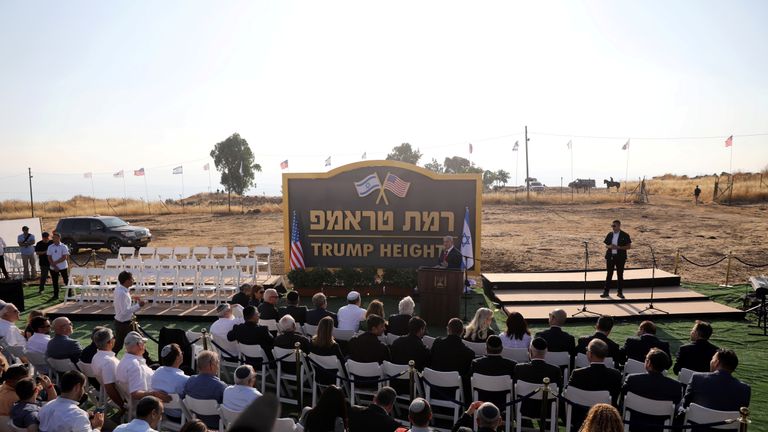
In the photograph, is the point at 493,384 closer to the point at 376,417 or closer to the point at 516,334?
the point at 516,334

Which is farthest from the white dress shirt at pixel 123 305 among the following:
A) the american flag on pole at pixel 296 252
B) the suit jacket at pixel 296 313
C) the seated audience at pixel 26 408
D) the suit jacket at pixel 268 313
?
the american flag on pole at pixel 296 252

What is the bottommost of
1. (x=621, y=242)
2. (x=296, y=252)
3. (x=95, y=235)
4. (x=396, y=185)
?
(x=296, y=252)

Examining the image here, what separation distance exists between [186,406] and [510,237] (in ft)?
77.2

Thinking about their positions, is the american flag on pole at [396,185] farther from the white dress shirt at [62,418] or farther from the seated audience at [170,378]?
the white dress shirt at [62,418]

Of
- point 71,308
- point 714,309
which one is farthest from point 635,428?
point 71,308

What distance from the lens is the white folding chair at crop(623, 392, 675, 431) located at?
218 inches

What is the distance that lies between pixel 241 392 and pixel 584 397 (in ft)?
12.4

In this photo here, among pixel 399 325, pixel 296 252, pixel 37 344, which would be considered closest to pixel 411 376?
pixel 399 325

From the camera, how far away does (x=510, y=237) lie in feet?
90.6

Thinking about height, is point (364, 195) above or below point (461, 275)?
above

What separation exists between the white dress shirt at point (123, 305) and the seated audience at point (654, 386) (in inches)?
308

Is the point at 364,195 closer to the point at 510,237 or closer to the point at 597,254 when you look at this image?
the point at 597,254

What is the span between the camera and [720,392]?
18.6 ft

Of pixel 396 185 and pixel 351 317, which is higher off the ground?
pixel 396 185
